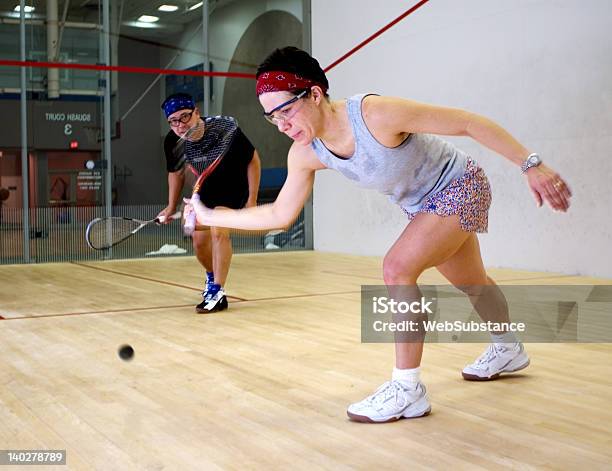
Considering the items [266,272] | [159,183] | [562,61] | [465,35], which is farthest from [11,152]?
Result: [562,61]

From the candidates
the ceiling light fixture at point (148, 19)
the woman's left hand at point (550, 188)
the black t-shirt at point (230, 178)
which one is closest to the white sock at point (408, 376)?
the woman's left hand at point (550, 188)

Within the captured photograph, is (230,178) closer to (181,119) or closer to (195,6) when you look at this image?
(181,119)

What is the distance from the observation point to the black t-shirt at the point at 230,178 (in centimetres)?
346

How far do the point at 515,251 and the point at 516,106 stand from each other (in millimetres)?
920

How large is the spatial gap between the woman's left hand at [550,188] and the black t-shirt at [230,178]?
2.12 metres

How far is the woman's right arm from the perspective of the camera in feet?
5.72

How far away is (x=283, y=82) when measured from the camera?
1576 millimetres

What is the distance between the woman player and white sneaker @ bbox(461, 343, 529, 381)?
0.27 meters

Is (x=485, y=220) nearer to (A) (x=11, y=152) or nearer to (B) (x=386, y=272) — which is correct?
(B) (x=386, y=272)

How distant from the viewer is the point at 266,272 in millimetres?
5234

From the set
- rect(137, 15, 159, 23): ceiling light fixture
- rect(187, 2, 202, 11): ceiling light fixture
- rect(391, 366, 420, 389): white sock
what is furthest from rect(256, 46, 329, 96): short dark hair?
rect(187, 2, 202, 11): ceiling light fixture

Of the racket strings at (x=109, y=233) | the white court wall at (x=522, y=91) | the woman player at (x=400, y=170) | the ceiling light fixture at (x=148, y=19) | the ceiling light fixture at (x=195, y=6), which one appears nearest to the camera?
the woman player at (x=400, y=170)

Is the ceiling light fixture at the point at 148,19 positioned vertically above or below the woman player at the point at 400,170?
above

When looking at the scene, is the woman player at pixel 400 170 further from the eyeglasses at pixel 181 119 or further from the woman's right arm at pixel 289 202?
the eyeglasses at pixel 181 119
